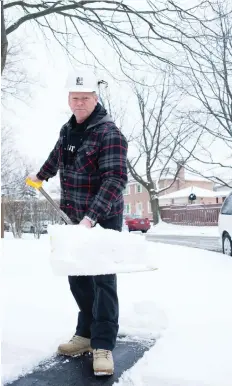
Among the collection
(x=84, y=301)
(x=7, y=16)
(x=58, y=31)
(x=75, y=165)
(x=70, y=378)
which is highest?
(x=7, y=16)

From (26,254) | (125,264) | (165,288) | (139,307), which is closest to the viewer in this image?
(125,264)

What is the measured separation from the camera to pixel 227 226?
8.61 meters

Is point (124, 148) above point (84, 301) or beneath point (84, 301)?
above

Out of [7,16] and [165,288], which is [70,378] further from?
[7,16]

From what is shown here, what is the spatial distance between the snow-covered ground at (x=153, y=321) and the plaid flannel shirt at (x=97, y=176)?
14.3 inches

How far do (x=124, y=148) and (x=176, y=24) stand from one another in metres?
3.59

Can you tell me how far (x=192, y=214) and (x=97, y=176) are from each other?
87.3ft

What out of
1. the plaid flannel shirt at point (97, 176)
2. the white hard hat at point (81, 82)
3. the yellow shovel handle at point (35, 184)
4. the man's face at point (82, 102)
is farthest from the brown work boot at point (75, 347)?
the white hard hat at point (81, 82)

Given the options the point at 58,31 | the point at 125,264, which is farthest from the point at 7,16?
the point at 125,264

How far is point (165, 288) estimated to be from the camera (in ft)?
14.8

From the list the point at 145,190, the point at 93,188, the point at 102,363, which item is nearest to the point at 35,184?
the point at 93,188

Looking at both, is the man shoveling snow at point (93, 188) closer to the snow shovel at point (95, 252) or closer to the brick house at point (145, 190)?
the snow shovel at point (95, 252)

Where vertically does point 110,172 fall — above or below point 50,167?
below

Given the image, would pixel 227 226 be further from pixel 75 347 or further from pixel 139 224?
pixel 139 224
